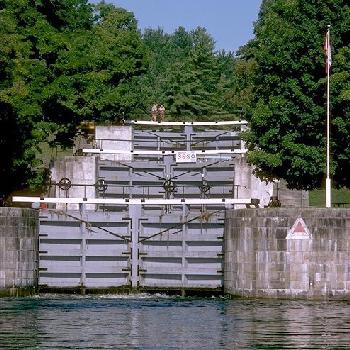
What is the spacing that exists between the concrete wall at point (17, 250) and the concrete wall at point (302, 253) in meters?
7.78

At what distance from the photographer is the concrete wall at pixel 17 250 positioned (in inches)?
2003

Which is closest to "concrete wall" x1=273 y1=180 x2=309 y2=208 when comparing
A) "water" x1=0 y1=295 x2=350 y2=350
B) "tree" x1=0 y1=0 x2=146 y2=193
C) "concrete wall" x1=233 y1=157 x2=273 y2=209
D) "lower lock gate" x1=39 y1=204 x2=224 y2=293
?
"concrete wall" x1=233 y1=157 x2=273 y2=209

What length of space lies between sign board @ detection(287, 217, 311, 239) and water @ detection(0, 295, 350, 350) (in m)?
2.05

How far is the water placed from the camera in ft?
115

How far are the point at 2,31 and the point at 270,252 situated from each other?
16.7 m

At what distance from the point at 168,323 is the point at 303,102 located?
24355mm

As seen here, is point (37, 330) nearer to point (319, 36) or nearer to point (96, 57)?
point (319, 36)

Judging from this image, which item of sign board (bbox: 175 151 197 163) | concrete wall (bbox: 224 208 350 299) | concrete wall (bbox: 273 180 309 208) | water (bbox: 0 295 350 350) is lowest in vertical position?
water (bbox: 0 295 350 350)

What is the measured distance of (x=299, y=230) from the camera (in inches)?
1903

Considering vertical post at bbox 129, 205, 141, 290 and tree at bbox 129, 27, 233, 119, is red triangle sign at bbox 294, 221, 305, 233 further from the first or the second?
tree at bbox 129, 27, 233, 119

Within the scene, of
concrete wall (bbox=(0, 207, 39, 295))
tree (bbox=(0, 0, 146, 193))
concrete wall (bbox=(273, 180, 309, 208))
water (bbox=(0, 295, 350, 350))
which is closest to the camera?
water (bbox=(0, 295, 350, 350))

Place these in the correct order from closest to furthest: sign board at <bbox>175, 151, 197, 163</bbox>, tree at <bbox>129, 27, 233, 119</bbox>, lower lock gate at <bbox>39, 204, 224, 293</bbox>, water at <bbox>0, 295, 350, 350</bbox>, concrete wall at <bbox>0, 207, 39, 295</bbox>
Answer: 1. water at <bbox>0, 295, 350, 350</bbox>
2. concrete wall at <bbox>0, 207, 39, 295</bbox>
3. lower lock gate at <bbox>39, 204, 224, 293</bbox>
4. sign board at <bbox>175, 151, 197, 163</bbox>
5. tree at <bbox>129, 27, 233, 119</bbox>

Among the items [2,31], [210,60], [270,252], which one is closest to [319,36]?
[2,31]

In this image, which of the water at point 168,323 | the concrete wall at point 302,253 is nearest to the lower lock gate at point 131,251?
the water at point 168,323
